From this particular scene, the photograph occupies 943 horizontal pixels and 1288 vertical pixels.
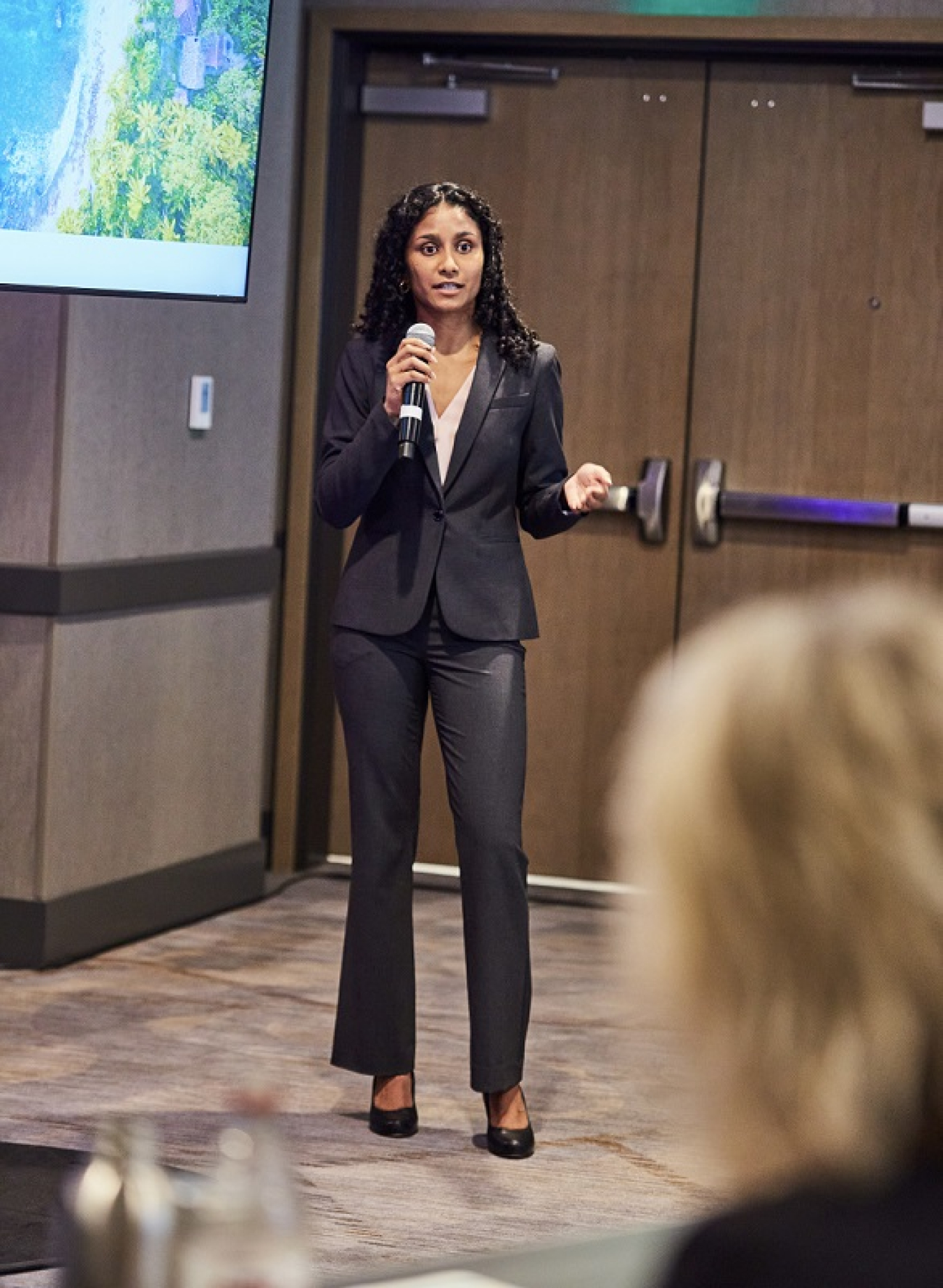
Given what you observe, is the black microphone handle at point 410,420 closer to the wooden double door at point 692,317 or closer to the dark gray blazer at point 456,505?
the dark gray blazer at point 456,505

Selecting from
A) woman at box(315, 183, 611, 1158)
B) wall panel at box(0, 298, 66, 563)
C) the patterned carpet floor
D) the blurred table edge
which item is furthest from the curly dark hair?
the blurred table edge

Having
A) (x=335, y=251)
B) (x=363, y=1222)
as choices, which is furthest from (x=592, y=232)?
(x=363, y=1222)

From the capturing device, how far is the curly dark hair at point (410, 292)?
11.4ft

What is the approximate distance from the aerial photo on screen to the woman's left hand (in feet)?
3.52

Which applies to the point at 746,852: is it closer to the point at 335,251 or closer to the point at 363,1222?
the point at 363,1222

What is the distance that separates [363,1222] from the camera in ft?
10.2

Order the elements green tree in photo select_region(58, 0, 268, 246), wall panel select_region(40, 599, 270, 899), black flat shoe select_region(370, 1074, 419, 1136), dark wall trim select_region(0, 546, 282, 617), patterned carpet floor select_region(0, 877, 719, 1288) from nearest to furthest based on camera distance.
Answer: patterned carpet floor select_region(0, 877, 719, 1288)
black flat shoe select_region(370, 1074, 419, 1136)
green tree in photo select_region(58, 0, 268, 246)
dark wall trim select_region(0, 546, 282, 617)
wall panel select_region(40, 599, 270, 899)

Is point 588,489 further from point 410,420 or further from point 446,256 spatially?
point 446,256

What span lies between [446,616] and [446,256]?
64cm

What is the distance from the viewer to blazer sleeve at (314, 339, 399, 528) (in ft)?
11.0

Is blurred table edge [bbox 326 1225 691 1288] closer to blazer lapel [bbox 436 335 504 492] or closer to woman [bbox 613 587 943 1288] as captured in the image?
woman [bbox 613 587 943 1288]

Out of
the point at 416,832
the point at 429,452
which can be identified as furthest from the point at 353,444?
the point at 416,832

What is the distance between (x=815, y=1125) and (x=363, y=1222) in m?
2.32

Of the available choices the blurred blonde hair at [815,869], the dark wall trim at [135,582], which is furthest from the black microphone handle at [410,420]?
the blurred blonde hair at [815,869]
